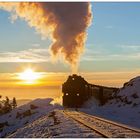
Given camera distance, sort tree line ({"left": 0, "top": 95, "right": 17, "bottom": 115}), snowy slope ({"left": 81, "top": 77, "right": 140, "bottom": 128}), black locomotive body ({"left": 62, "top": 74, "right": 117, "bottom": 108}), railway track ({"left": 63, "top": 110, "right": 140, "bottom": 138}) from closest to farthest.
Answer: railway track ({"left": 63, "top": 110, "right": 140, "bottom": 138}), snowy slope ({"left": 81, "top": 77, "right": 140, "bottom": 128}), black locomotive body ({"left": 62, "top": 74, "right": 117, "bottom": 108}), tree line ({"left": 0, "top": 95, "right": 17, "bottom": 115})

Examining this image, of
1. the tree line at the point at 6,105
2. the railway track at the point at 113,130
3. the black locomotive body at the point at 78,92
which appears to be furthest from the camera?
the tree line at the point at 6,105

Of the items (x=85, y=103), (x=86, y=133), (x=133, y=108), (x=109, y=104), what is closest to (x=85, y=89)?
(x=85, y=103)

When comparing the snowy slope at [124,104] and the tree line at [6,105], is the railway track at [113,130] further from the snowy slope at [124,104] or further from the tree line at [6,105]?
the tree line at [6,105]

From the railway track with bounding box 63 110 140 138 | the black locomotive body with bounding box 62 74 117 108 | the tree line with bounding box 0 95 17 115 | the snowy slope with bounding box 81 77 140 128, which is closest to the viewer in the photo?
the railway track with bounding box 63 110 140 138

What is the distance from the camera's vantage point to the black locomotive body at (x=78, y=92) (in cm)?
5669

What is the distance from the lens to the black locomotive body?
56688 millimetres

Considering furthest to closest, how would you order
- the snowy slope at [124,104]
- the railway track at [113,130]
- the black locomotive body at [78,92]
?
1. the black locomotive body at [78,92]
2. the snowy slope at [124,104]
3. the railway track at [113,130]

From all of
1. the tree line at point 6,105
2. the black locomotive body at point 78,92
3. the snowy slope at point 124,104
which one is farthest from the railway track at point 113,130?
the tree line at point 6,105

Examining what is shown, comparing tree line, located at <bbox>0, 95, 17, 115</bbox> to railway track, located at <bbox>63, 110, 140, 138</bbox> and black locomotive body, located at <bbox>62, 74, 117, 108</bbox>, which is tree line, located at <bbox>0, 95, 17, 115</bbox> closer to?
black locomotive body, located at <bbox>62, 74, 117, 108</bbox>

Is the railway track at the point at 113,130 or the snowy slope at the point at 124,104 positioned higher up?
the snowy slope at the point at 124,104

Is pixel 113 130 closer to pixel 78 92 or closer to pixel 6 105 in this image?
pixel 78 92

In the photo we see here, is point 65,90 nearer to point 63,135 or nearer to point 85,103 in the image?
point 85,103

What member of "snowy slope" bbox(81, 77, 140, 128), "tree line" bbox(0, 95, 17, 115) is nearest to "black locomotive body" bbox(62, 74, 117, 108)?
"snowy slope" bbox(81, 77, 140, 128)

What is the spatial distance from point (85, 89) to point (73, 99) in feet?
7.14
